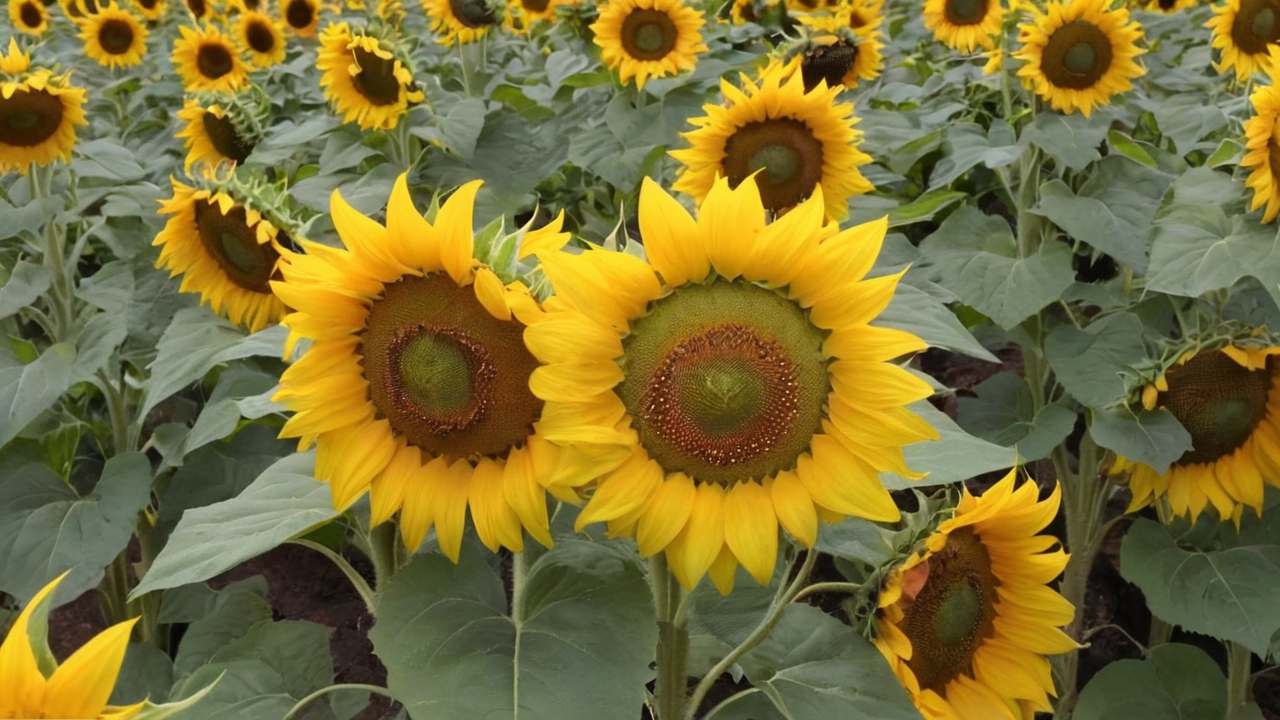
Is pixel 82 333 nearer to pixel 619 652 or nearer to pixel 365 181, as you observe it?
pixel 365 181

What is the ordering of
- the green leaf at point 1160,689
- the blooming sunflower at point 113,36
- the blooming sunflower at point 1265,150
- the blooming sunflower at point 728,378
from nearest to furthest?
the blooming sunflower at point 728,378, the blooming sunflower at point 1265,150, the green leaf at point 1160,689, the blooming sunflower at point 113,36

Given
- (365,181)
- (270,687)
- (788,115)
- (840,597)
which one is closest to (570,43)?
(365,181)

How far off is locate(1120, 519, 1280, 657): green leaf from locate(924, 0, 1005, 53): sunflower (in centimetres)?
238

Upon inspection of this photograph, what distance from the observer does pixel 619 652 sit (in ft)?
3.23

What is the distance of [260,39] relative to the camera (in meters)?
4.59

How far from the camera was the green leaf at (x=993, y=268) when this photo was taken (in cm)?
225

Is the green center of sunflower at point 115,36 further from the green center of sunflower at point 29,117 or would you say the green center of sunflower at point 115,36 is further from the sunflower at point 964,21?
the sunflower at point 964,21

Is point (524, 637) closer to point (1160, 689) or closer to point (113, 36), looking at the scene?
point (1160, 689)

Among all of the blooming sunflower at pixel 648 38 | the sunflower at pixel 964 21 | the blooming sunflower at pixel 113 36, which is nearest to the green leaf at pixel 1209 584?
the blooming sunflower at pixel 648 38

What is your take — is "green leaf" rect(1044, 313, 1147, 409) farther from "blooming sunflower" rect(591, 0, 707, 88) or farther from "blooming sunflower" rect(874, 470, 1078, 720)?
"blooming sunflower" rect(591, 0, 707, 88)

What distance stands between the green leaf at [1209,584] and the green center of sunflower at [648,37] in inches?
80.6

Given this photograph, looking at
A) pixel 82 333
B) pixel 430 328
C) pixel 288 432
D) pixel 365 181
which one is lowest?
pixel 82 333

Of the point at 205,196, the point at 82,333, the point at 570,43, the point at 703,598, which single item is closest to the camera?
the point at 703,598

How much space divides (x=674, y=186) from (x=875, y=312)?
1.25 m
